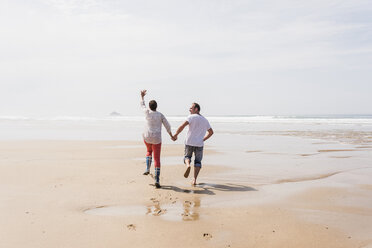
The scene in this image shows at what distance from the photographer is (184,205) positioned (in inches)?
222

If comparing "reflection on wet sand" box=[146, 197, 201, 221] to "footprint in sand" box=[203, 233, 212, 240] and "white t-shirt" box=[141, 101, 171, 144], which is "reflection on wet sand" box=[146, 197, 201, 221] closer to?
"footprint in sand" box=[203, 233, 212, 240]

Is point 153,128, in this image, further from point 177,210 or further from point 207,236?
point 207,236

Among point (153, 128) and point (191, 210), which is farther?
point (153, 128)

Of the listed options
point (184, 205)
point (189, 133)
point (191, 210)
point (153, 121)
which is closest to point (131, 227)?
point (191, 210)

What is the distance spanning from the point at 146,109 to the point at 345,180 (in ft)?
17.2

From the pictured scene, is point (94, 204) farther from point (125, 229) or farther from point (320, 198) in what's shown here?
point (320, 198)

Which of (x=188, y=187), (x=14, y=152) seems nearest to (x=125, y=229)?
(x=188, y=187)

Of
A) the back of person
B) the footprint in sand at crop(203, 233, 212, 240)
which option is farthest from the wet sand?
the back of person

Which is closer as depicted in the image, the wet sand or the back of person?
the wet sand

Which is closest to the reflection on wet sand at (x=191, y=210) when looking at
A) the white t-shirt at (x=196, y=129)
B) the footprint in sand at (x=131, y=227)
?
the footprint in sand at (x=131, y=227)

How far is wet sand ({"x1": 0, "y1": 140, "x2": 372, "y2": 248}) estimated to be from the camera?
13.5 feet

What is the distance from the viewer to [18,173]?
8.19 meters

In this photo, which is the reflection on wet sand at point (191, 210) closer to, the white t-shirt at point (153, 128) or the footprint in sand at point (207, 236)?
the footprint in sand at point (207, 236)

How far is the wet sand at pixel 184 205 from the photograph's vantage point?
4113 millimetres
